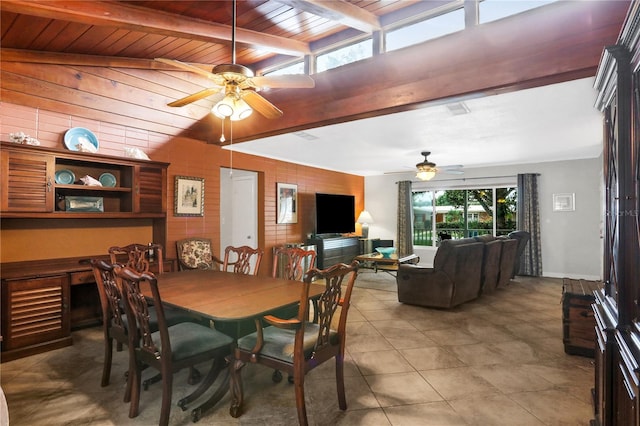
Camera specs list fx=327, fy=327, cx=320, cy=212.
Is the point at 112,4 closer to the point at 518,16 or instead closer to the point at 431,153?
the point at 518,16

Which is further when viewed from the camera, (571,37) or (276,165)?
(276,165)

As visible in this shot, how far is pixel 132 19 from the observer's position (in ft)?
8.46

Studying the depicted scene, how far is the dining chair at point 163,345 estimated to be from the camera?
185cm

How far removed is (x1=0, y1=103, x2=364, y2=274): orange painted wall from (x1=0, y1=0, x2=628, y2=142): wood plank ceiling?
6.5 inches

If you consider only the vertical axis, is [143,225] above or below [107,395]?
above

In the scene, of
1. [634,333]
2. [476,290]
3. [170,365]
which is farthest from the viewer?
[476,290]

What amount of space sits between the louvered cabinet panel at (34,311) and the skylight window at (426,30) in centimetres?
386

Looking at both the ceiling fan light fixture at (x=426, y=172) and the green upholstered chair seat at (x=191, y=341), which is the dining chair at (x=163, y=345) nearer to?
the green upholstered chair seat at (x=191, y=341)

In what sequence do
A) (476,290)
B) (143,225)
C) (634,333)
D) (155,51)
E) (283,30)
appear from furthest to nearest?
(476,290), (143,225), (155,51), (283,30), (634,333)

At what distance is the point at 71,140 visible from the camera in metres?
3.60

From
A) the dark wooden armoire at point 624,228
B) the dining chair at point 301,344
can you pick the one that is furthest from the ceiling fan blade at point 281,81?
the dark wooden armoire at point 624,228

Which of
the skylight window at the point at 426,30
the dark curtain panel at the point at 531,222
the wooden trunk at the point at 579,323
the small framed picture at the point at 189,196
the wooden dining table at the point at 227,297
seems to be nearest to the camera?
the wooden dining table at the point at 227,297

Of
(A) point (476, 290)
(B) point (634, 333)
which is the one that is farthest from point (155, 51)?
(A) point (476, 290)

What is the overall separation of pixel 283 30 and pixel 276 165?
336 cm
